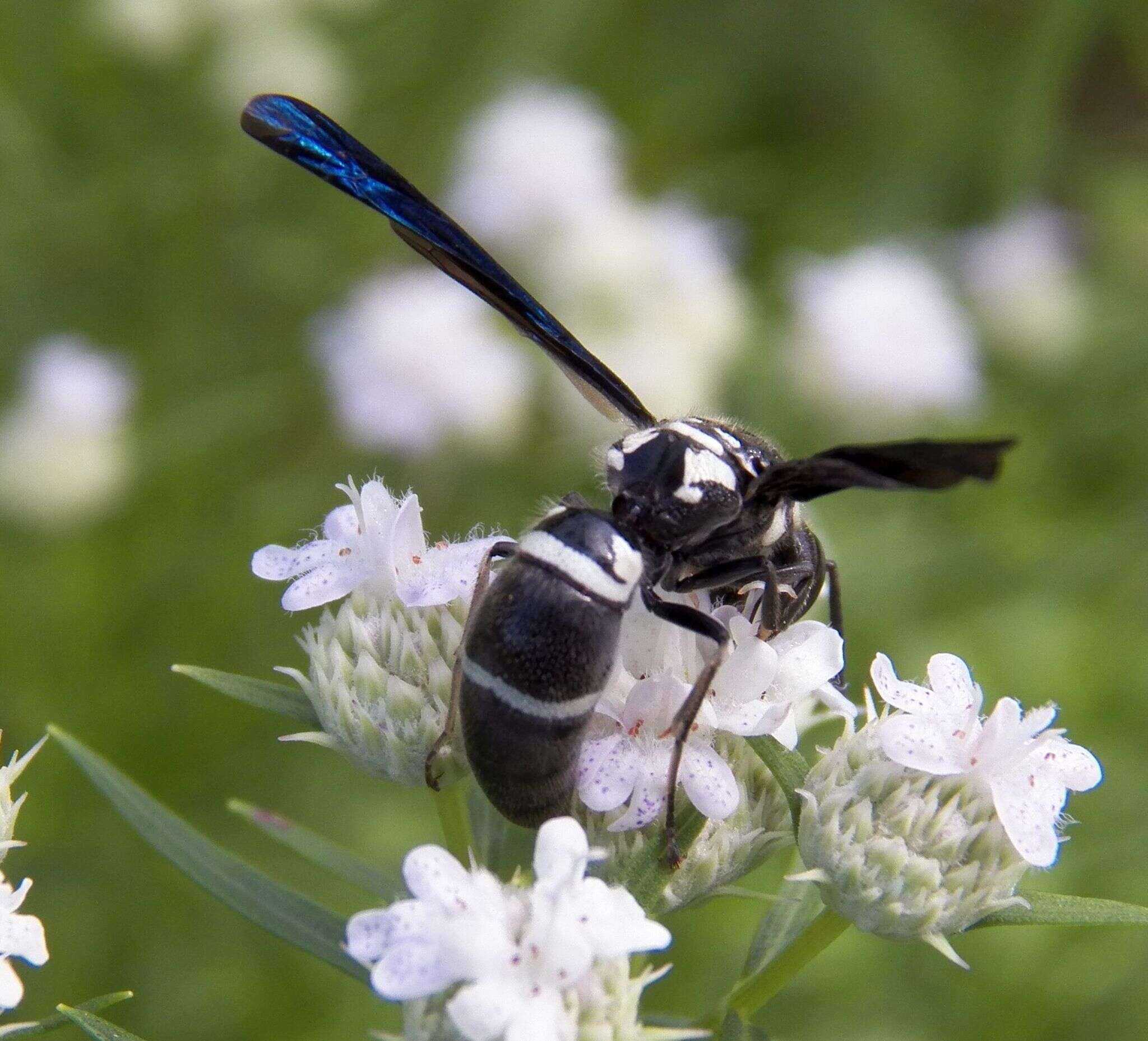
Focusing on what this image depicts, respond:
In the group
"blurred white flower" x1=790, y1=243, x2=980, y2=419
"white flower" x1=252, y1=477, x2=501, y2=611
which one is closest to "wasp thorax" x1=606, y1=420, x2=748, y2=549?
"white flower" x1=252, y1=477, x2=501, y2=611

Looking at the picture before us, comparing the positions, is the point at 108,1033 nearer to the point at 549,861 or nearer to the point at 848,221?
the point at 549,861

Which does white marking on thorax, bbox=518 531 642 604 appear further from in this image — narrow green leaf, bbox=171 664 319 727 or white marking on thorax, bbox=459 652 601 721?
narrow green leaf, bbox=171 664 319 727

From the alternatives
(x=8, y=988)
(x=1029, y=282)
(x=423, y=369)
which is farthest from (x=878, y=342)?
(x=8, y=988)

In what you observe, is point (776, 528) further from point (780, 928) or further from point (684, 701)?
point (780, 928)

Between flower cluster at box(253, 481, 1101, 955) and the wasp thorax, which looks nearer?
flower cluster at box(253, 481, 1101, 955)

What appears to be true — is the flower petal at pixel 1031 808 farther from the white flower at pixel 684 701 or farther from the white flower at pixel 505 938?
the white flower at pixel 505 938

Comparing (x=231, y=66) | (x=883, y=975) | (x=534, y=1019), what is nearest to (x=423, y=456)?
(x=231, y=66)
